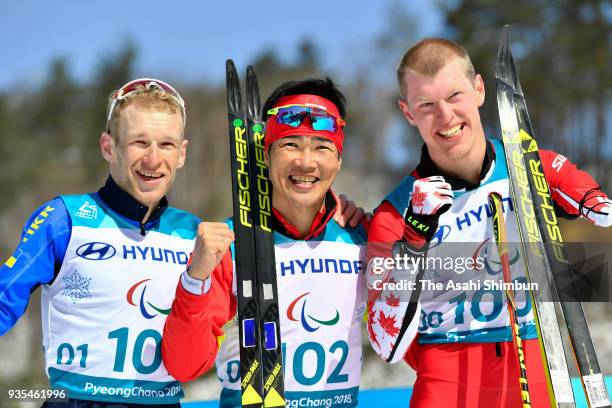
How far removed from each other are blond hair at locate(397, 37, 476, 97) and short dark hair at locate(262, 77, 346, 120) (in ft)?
1.24

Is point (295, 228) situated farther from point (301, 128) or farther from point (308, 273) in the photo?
point (301, 128)

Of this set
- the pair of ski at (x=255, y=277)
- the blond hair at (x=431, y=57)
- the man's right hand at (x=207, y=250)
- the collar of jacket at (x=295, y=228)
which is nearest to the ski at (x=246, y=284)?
the pair of ski at (x=255, y=277)

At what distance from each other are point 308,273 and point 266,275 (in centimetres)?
24

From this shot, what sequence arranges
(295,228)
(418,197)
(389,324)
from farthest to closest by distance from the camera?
(295,228), (389,324), (418,197)

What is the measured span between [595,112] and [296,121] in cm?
2182

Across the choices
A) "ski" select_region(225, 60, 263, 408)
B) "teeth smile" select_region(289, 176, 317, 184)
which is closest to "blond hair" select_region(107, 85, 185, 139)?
"ski" select_region(225, 60, 263, 408)

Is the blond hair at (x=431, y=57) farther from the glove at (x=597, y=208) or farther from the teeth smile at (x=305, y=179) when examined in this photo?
the glove at (x=597, y=208)

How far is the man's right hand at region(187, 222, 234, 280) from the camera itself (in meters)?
2.82

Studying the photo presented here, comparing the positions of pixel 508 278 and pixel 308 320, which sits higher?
pixel 508 278

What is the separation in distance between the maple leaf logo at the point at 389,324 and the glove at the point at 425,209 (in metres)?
0.38

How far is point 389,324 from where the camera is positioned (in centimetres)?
303

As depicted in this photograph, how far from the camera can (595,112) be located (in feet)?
73.3

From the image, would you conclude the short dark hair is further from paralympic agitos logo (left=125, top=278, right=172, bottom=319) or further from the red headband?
paralympic agitos logo (left=125, top=278, right=172, bottom=319)

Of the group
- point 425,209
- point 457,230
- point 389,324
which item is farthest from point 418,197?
point 389,324
